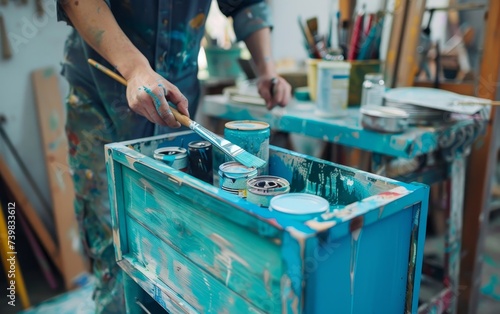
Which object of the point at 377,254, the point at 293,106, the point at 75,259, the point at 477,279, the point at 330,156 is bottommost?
the point at 75,259

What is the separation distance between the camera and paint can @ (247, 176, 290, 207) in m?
0.61

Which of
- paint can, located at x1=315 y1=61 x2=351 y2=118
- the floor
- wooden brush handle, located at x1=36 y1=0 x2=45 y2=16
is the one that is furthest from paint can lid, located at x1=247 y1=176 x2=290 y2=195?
wooden brush handle, located at x1=36 y1=0 x2=45 y2=16

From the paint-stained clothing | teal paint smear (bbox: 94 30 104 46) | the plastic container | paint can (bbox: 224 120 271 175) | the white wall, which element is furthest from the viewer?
the white wall

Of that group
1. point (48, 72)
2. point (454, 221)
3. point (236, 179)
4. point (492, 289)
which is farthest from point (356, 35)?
point (48, 72)

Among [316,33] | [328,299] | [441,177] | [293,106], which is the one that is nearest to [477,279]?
[441,177]

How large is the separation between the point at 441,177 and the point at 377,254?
737mm

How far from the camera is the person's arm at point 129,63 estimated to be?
762 millimetres

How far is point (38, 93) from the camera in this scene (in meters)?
1.77

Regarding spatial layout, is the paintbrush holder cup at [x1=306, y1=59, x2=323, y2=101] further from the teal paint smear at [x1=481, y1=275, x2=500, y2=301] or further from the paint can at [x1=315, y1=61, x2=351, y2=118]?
the teal paint smear at [x1=481, y1=275, x2=500, y2=301]

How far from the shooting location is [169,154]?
78 centimetres

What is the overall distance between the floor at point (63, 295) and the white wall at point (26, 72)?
0.87 ft

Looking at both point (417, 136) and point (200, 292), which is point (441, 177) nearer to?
point (417, 136)

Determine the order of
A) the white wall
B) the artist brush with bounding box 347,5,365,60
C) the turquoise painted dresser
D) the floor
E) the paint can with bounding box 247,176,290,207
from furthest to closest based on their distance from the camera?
the white wall → the floor → the artist brush with bounding box 347,5,365,60 → the paint can with bounding box 247,176,290,207 → the turquoise painted dresser

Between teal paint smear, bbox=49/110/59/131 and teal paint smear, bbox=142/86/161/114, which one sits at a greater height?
teal paint smear, bbox=142/86/161/114
